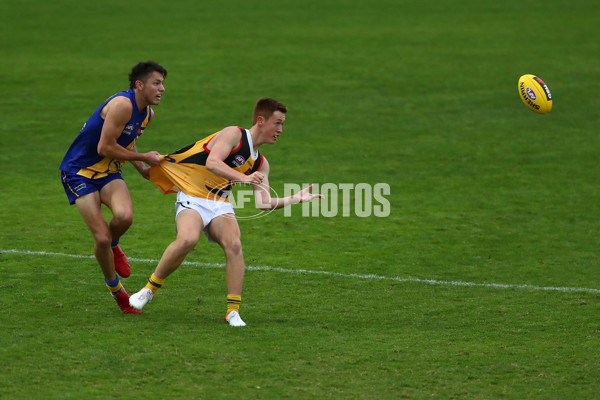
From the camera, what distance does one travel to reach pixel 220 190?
8953 millimetres

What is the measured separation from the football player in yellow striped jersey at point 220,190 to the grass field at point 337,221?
44 centimetres

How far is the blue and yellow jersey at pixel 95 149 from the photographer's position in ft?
29.5

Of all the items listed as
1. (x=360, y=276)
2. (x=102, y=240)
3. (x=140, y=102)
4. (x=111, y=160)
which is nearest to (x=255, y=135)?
(x=140, y=102)

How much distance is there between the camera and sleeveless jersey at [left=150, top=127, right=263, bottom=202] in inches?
347

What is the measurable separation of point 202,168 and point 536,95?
20.0ft

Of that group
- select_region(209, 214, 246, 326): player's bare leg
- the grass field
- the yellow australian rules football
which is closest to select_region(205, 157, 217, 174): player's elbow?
select_region(209, 214, 246, 326): player's bare leg

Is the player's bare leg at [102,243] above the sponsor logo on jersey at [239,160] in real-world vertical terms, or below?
below

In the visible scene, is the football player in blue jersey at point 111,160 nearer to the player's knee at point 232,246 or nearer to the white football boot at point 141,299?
the white football boot at point 141,299

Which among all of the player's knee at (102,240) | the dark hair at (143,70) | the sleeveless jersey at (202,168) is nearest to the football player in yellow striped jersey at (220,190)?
the sleeveless jersey at (202,168)

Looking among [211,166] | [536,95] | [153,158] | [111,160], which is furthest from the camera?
[536,95]

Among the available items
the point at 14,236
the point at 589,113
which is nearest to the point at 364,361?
the point at 14,236

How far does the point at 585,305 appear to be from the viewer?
9625mm

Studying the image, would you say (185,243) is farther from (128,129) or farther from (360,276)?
(360,276)

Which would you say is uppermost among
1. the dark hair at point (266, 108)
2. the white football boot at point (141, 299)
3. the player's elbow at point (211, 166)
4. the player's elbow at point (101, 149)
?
the dark hair at point (266, 108)
